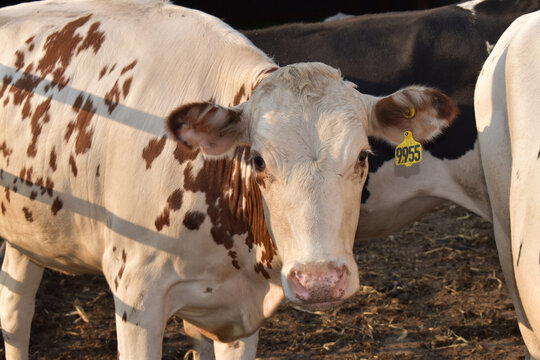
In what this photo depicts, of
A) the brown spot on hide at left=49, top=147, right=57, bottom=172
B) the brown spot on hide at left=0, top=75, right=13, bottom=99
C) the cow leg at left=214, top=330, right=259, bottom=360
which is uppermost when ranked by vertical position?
the brown spot on hide at left=0, top=75, right=13, bottom=99

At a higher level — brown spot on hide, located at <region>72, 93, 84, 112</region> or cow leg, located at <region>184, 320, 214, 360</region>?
brown spot on hide, located at <region>72, 93, 84, 112</region>

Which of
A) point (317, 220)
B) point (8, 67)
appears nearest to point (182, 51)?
point (8, 67)

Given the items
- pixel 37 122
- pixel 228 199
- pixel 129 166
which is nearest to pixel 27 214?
pixel 37 122

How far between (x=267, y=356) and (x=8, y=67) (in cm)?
237

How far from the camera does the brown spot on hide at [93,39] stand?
3647 millimetres

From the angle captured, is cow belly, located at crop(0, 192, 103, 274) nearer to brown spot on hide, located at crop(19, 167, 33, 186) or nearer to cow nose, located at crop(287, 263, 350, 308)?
brown spot on hide, located at crop(19, 167, 33, 186)

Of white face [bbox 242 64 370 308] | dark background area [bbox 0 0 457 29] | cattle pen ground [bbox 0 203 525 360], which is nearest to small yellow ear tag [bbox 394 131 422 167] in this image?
white face [bbox 242 64 370 308]

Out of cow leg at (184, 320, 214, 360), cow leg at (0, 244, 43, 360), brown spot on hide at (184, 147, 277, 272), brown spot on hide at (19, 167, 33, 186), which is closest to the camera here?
brown spot on hide at (184, 147, 277, 272)

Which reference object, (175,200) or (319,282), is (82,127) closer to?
(175,200)

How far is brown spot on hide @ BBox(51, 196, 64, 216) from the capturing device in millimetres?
3602

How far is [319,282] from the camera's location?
98.1 inches

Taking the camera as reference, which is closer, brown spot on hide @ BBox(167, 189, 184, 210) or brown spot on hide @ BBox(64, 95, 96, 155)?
brown spot on hide @ BBox(167, 189, 184, 210)

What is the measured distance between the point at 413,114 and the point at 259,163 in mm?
684

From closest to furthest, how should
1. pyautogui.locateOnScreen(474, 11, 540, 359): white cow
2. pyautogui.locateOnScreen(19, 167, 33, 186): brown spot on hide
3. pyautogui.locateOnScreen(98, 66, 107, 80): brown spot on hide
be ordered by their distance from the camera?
1. pyautogui.locateOnScreen(474, 11, 540, 359): white cow
2. pyautogui.locateOnScreen(98, 66, 107, 80): brown spot on hide
3. pyautogui.locateOnScreen(19, 167, 33, 186): brown spot on hide
